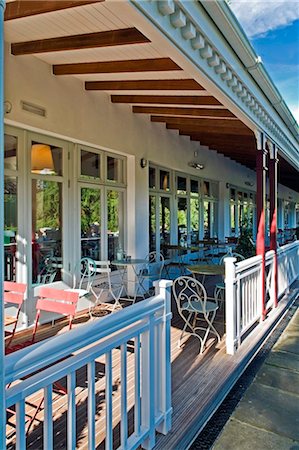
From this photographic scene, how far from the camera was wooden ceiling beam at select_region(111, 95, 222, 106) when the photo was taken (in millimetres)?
4039

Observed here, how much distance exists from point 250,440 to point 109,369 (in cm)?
127

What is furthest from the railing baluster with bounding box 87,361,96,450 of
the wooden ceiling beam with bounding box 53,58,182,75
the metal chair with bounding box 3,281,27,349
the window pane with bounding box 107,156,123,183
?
the window pane with bounding box 107,156,123,183

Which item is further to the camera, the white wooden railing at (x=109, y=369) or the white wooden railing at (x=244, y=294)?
the white wooden railing at (x=244, y=294)

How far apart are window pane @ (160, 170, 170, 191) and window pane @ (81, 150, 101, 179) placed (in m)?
2.00

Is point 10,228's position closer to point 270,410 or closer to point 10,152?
point 10,152

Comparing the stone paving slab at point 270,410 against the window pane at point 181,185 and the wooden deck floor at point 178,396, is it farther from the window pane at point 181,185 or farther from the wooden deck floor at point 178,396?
the window pane at point 181,185

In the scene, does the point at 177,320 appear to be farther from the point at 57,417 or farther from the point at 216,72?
the point at 216,72

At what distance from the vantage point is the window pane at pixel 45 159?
13.3 ft

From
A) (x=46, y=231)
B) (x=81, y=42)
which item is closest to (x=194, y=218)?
(x=46, y=231)

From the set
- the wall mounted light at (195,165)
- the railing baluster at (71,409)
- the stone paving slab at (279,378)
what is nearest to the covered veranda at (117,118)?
the wall mounted light at (195,165)

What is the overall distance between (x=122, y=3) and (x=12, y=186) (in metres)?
2.80

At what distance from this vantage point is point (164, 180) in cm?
692

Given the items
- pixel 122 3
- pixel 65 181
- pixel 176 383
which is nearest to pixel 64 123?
pixel 65 181

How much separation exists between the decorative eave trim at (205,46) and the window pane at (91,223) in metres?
2.54
